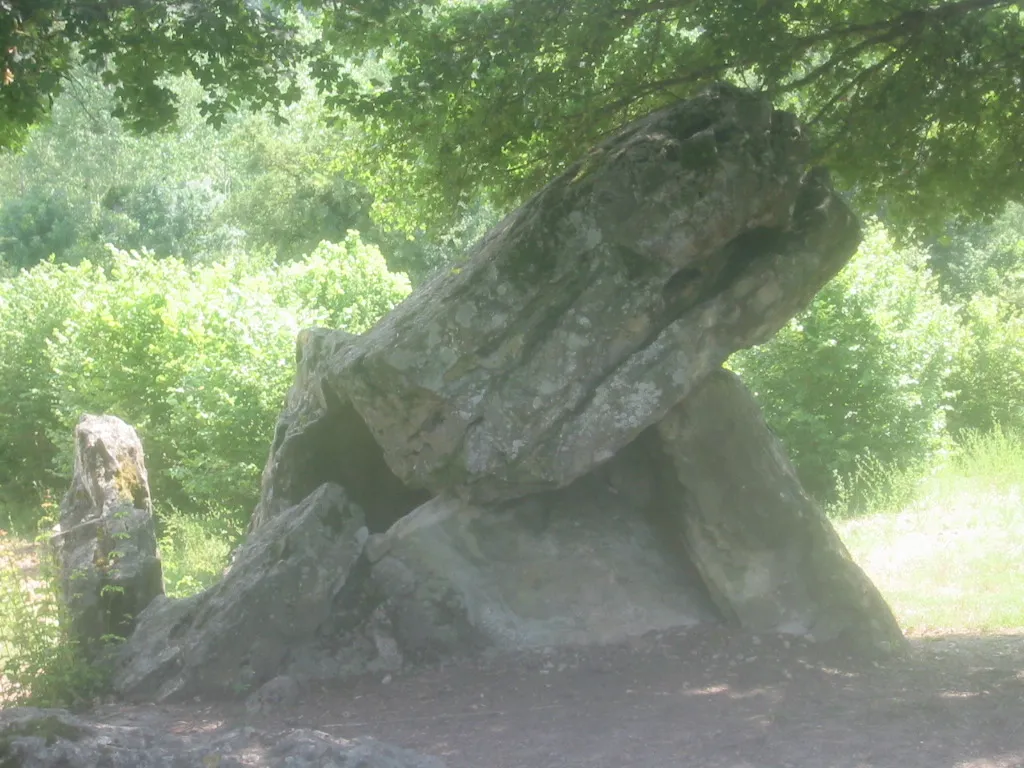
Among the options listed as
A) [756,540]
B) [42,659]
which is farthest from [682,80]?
[42,659]

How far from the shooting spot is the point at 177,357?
1186 centimetres

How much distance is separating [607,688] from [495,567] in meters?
0.95

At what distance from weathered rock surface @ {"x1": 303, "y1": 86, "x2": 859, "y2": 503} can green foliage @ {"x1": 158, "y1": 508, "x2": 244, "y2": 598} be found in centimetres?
403

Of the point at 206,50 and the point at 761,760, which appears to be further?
the point at 206,50

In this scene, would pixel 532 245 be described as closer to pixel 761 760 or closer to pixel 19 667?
pixel 761 760

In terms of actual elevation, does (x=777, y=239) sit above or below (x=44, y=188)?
below

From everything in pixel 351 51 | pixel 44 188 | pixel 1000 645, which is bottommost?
pixel 1000 645

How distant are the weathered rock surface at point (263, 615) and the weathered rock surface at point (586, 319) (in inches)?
22.7

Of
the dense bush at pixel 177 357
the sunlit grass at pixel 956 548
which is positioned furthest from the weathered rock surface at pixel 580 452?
the dense bush at pixel 177 357

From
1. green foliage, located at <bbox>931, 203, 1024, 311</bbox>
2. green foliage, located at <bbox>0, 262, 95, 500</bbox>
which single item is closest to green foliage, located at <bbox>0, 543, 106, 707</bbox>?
green foliage, located at <bbox>0, 262, 95, 500</bbox>

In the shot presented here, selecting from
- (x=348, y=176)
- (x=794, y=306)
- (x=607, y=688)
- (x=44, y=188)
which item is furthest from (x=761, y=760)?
(x=44, y=188)

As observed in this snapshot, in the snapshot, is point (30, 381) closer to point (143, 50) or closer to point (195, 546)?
point (195, 546)

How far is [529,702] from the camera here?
17.8 ft

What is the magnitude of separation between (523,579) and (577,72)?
2957 mm
